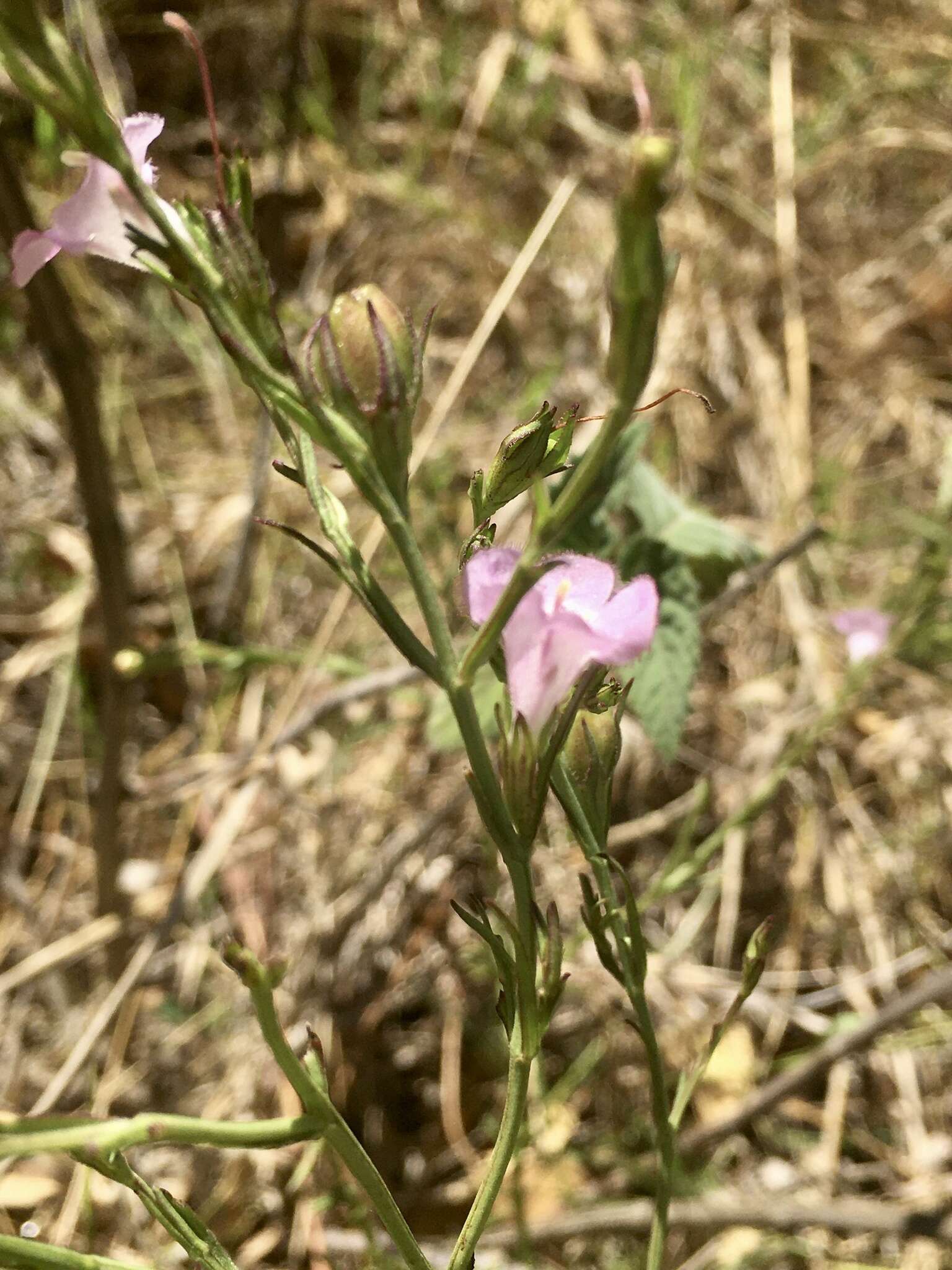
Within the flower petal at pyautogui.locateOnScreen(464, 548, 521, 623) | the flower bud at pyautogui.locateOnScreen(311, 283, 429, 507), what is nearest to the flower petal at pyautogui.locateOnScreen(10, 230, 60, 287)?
the flower bud at pyautogui.locateOnScreen(311, 283, 429, 507)

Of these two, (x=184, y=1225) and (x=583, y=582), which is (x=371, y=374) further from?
(x=184, y=1225)

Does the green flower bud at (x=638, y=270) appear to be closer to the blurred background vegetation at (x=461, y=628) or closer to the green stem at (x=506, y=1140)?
the green stem at (x=506, y=1140)

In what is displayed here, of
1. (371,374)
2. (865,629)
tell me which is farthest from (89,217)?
(865,629)

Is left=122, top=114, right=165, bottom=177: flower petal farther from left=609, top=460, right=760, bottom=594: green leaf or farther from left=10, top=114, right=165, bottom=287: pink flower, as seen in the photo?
left=609, top=460, right=760, bottom=594: green leaf

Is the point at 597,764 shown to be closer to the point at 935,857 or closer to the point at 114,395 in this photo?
the point at 935,857

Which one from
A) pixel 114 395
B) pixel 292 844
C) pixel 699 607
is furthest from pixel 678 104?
pixel 292 844

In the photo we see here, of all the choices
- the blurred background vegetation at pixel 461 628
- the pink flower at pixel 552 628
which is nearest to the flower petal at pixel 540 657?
the pink flower at pixel 552 628
